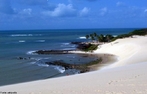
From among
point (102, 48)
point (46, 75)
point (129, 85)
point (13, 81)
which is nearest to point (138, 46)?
point (102, 48)

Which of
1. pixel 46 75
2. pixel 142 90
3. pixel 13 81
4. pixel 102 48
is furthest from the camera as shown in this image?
pixel 102 48

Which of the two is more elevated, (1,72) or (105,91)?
(105,91)

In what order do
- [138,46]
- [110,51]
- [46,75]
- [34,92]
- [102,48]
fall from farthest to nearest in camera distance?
[102,48] → [110,51] → [138,46] → [46,75] → [34,92]

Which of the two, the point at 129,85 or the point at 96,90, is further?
the point at 129,85

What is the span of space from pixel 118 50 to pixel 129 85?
3806cm

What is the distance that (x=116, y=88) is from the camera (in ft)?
44.0

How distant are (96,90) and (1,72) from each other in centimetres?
1968

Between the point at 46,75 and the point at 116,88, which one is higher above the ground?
the point at 116,88

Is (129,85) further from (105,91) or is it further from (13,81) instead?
(13,81)

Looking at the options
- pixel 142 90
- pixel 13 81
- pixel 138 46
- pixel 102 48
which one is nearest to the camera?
pixel 142 90

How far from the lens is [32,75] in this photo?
28531 mm

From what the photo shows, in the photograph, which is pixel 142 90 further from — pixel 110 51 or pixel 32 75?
pixel 110 51

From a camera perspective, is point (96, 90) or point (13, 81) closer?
point (96, 90)

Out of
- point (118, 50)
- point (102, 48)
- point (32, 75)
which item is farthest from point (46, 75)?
point (102, 48)
